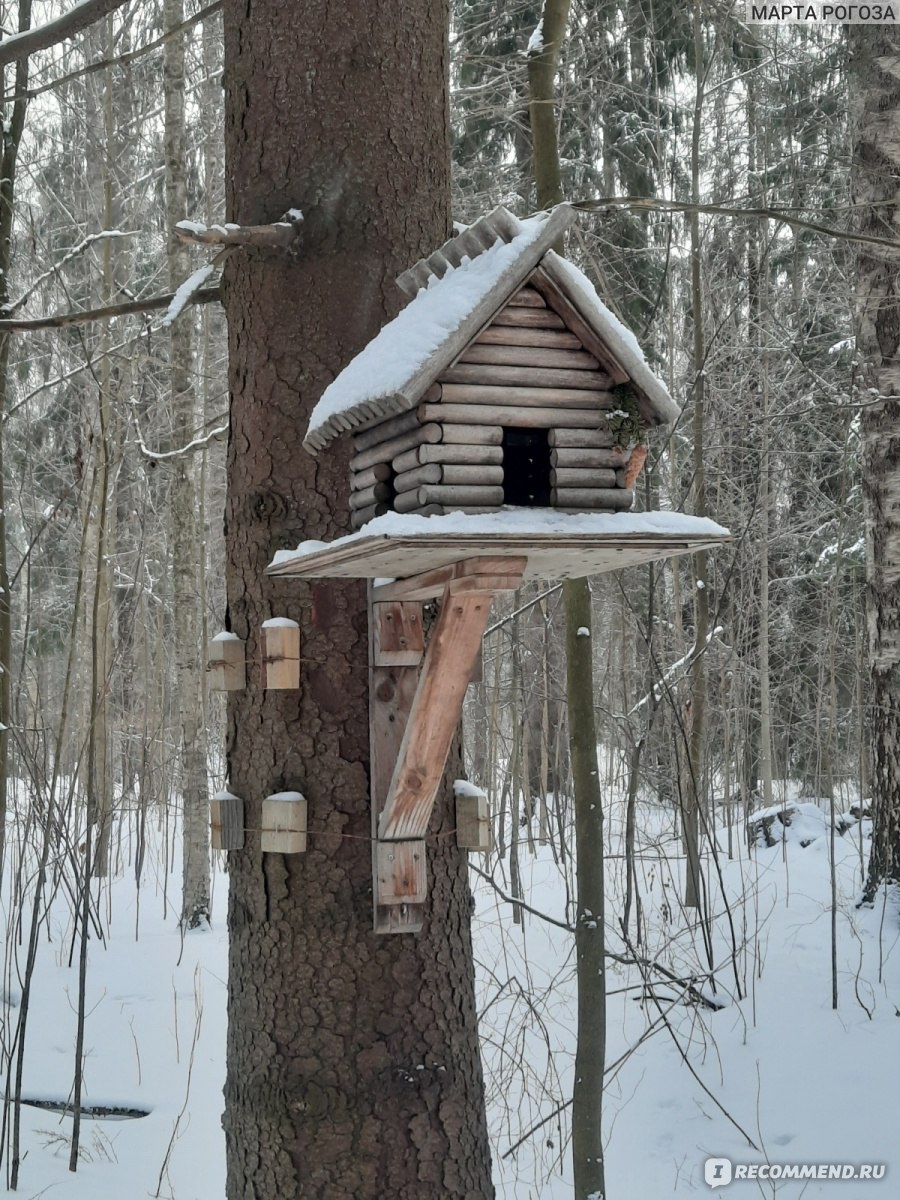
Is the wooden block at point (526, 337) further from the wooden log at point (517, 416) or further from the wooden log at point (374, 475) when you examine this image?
the wooden log at point (374, 475)

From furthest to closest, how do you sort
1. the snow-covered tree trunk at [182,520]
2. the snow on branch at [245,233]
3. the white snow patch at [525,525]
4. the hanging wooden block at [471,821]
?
the snow-covered tree trunk at [182,520] < the hanging wooden block at [471,821] < the snow on branch at [245,233] < the white snow patch at [525,525]

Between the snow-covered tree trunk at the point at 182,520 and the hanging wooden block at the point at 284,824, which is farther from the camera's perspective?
the snow-covered tree trunk at the point at 182,520

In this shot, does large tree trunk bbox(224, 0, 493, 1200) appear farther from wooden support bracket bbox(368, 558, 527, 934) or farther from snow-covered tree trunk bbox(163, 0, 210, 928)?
snow-covered tree trunk bbox(163, 0, 210, 928)

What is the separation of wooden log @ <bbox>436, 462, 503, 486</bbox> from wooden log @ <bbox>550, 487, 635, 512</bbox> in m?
0.12

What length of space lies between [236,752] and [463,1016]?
72 centimetres

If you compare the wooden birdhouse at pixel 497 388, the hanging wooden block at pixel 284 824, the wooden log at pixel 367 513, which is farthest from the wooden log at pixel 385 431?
the hanging wooden block at pixel 284 824

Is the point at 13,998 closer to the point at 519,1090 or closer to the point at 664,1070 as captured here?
the point at 519,1090

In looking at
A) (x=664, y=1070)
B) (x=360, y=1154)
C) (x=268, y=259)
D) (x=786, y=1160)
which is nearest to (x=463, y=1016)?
(x=360, y=1154)

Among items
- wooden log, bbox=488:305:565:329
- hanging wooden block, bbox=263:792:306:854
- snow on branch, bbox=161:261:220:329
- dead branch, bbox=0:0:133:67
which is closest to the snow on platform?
wooden log, bbox=488:305:565:329

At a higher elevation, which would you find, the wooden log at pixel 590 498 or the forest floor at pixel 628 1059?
the wooden log at pixel 590 498

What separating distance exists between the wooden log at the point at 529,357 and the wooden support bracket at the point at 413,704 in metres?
0.33

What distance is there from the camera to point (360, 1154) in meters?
2.15

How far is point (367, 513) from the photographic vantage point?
2023 mm

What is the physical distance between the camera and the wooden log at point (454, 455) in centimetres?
180
